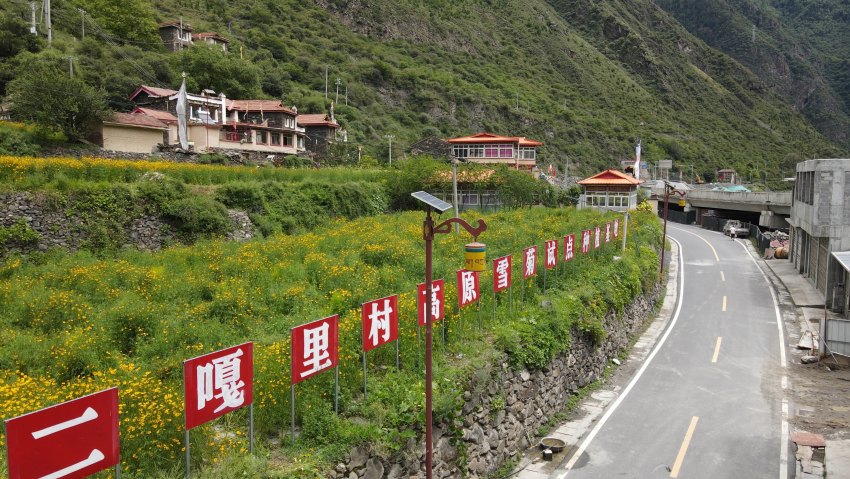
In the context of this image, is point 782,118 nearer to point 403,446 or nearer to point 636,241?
point 636,241

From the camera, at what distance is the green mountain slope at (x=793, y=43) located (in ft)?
515

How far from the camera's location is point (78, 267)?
17875mm

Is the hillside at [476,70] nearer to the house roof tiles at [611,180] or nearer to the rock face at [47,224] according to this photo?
the rock face at [47,224]

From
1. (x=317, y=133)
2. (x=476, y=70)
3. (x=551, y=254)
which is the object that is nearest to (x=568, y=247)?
(x=551, y=254)

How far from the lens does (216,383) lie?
835 cm

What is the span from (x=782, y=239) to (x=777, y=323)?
2309 centimetres

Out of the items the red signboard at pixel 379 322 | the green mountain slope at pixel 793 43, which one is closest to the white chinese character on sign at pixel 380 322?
the red signboard at pixel 379 322

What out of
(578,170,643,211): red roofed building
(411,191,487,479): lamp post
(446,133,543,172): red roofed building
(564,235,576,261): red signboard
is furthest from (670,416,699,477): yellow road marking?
(446,133,543,172): red roofed building

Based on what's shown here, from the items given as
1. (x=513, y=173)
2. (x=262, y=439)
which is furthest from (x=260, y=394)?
(x=513, y=173)

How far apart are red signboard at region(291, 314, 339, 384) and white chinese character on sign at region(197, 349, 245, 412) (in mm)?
1166

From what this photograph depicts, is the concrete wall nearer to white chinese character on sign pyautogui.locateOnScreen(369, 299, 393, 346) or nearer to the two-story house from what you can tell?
the two-story house

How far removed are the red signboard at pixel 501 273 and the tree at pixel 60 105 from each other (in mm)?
23201

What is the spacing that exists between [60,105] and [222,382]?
85.1 feet

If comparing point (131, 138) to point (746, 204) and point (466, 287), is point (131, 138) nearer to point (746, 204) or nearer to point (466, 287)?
point (466, 287)
